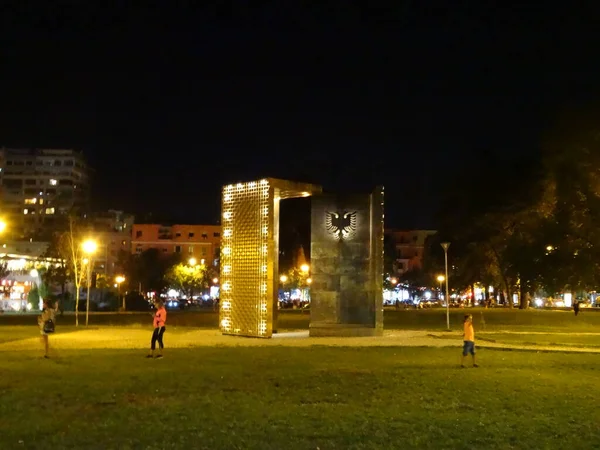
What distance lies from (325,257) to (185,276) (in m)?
68.9

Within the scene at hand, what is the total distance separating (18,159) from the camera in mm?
161000

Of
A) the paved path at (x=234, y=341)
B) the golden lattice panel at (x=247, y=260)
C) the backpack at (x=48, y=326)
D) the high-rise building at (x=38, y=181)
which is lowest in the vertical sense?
the paved path at (x=234, y=341)

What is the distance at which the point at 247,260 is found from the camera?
31.3 m

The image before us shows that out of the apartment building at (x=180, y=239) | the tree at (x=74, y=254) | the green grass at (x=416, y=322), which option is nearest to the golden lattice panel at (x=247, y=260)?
the green grass at (x=416, y=322)

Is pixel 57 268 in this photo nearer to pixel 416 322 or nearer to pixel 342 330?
pixel 416 322

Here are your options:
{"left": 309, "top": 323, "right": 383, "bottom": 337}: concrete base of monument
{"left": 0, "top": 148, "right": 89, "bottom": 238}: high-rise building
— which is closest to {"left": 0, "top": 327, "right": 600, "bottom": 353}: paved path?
{"left": 309, "top": 323, "right": 383, "bottom": 337}: concrete base of monument

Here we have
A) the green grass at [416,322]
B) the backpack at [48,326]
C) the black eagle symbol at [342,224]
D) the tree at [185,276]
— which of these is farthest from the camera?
the tree at [185,276]

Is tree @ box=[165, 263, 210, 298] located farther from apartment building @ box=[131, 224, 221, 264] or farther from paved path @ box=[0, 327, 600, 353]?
paved path @ box=[0, 327, 600, 353]

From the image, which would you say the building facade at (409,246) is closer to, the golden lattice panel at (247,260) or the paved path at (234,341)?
the paved path at (234,341)

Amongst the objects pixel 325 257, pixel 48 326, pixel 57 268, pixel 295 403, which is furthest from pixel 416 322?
pixel 57 268

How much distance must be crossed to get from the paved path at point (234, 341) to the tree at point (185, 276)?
65.5 metres

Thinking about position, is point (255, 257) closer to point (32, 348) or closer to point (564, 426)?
point (32, 348)

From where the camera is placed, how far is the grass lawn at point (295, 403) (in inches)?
399

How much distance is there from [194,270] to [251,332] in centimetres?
7020
